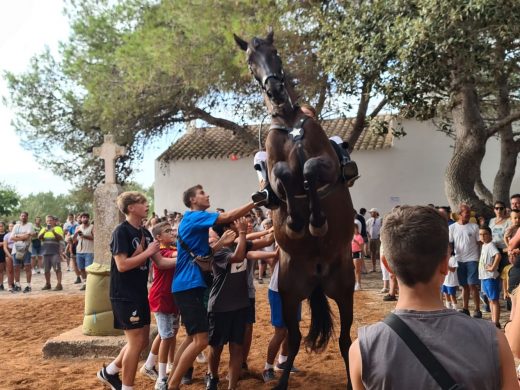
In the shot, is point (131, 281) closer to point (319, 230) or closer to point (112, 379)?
point (112, 379)

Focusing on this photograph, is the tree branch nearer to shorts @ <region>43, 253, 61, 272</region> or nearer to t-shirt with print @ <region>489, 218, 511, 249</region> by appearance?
t-shirt with print @ <region>489, 218, 511, 249</region>

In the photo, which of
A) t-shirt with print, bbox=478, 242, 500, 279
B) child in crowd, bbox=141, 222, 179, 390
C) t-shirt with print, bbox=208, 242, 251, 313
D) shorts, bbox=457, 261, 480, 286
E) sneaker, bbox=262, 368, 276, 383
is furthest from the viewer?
shorts, bbox=457, 261, 480, 286

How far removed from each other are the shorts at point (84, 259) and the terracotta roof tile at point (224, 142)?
8.81m

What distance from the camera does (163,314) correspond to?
4996mm

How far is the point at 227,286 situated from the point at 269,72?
195 centimetres

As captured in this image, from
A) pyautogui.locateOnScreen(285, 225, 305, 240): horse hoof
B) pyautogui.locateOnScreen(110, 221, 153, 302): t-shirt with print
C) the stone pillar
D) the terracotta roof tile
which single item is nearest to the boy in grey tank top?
pyautogui.locateOnScreen(285, 225, 305, 240): horse hoof

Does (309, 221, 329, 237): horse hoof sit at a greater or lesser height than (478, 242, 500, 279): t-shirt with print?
greater

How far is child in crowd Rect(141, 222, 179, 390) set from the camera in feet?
15.9

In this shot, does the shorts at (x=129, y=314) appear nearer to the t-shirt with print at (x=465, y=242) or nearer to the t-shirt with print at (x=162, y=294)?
the t-shirt with print at (x=162, y=294)

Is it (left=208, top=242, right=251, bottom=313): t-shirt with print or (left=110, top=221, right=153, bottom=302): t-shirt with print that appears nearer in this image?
(left=110, top=221, right=153, bottom=302): t-shirt with print

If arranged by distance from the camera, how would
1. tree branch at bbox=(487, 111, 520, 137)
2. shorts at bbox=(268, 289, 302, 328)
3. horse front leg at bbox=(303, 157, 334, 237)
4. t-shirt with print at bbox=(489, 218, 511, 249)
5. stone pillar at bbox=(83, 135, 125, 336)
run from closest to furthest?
horse front leg at bbox=(303, 157, 334, 237) < shorts at bbox=(268, 289, 302, 328) < stone pillar at bbox=(83, 135, 125, 336) < t-shirt with print at bbox=(489, 218, 511, 249) < tree branch at bbox=(487, 111, 520, 137)

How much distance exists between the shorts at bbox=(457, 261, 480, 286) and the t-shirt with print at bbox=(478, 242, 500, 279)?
1.87 feet

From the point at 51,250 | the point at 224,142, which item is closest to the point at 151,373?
the point at 51,250

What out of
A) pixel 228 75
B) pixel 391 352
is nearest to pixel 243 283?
pixel 391 352
